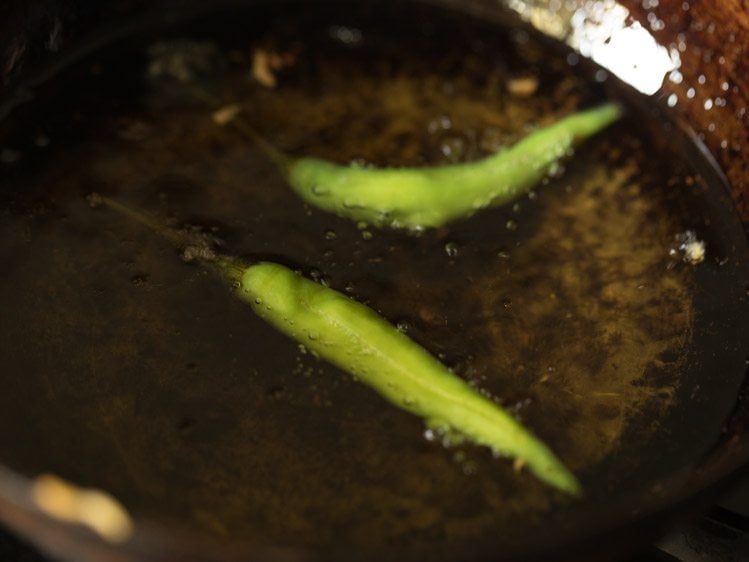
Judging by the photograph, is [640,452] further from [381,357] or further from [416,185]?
[416,185]

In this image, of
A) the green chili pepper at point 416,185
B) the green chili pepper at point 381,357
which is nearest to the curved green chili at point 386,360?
the green chili pepper at point 381,357

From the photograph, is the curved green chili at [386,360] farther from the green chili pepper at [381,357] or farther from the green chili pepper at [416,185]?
the green chili pepper at [416,185]

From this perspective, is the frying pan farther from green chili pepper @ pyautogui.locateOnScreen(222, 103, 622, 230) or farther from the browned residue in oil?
green chili pepper @ pyautogui.locateOnScreen(222, 103, 622, 230)

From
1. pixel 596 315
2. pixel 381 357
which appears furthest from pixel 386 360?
pixel 596 315

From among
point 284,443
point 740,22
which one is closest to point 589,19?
point 740,22

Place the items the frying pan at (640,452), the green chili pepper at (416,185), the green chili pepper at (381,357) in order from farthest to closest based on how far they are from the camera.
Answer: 1. the green chili pepper at (416,185)
2. the green chili pepper at (381,357)
3. the frying pan at (640,452)
